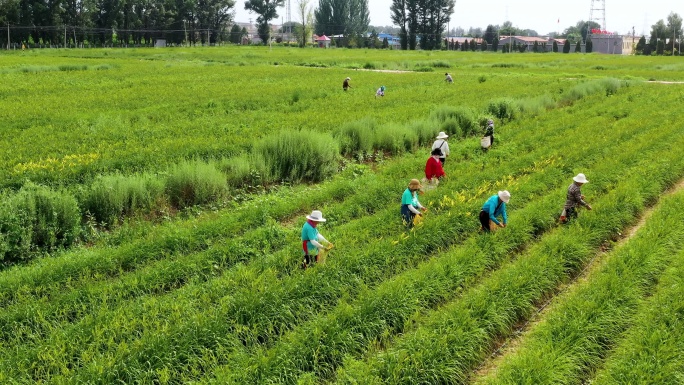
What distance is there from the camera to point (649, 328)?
22.4 ft

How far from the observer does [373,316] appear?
713 cm

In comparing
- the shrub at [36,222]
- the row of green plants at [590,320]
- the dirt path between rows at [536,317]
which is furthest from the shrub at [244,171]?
the row of green plants at [590,320]

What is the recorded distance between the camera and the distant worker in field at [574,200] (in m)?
10.1

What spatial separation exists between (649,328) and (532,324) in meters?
1.39

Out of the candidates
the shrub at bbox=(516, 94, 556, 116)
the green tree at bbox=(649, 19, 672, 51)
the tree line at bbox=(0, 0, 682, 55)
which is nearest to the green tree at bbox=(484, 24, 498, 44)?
the tree line at bbox=(0, 0, 682, 55)

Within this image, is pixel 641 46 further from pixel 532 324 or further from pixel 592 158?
pixel 532 324

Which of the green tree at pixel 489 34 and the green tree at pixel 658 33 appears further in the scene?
the green tree at pixel 489 34

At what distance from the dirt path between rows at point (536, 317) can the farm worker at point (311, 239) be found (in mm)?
2948

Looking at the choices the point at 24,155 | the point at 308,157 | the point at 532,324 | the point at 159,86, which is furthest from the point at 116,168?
the point at 159,86

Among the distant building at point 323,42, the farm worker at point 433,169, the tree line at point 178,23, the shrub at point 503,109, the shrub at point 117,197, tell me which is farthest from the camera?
the distant building at point 323,42

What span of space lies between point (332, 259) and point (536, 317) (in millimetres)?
3157

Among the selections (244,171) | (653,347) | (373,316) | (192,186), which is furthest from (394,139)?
(653,347)

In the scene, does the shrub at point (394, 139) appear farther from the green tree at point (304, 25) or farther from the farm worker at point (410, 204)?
the green tree at point (304, 25)

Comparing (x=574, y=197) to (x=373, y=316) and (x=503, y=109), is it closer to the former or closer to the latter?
(x=373, y=316)
